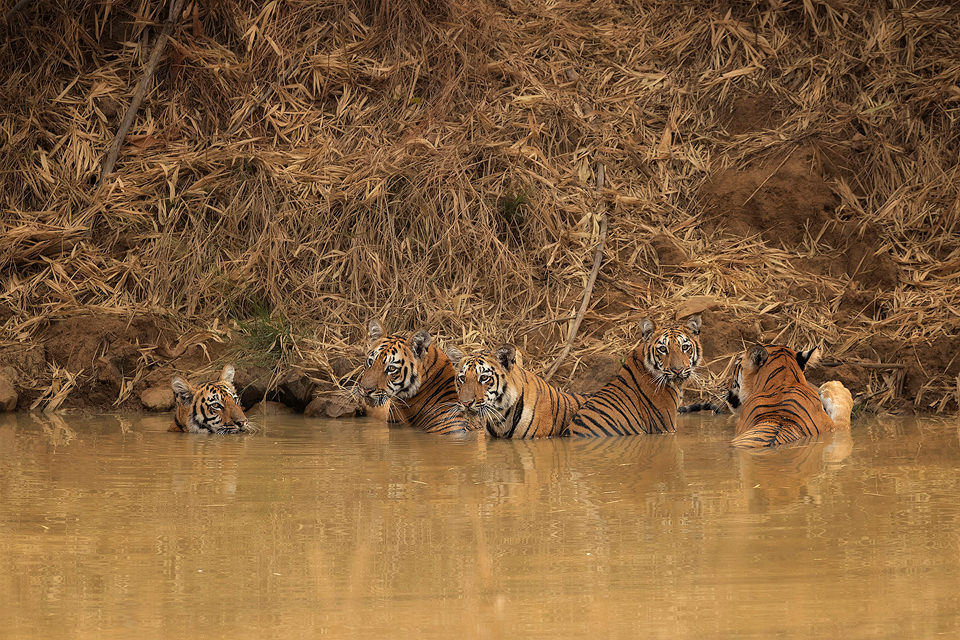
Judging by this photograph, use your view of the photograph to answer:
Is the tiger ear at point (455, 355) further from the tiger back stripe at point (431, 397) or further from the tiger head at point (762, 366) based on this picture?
the tiger head at point (762, 366)

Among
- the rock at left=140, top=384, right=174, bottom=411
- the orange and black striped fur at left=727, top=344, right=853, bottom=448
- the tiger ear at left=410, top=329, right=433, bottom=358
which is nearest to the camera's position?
the orange and black striped fur at left=727, top=344, right=853, bottom=448

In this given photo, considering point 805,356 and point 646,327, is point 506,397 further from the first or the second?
point 805,356

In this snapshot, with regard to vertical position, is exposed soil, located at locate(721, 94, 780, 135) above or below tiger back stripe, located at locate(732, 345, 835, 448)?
above

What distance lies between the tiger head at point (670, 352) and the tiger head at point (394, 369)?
1410mm

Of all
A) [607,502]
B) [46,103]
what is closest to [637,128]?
[46,103]

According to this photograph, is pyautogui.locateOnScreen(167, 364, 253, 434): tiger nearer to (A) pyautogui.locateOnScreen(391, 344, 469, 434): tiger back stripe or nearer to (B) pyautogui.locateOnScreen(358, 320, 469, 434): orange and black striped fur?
(B) pyautogui.locateOnScreen(358, 320, 469, 434): orange and black striped fur

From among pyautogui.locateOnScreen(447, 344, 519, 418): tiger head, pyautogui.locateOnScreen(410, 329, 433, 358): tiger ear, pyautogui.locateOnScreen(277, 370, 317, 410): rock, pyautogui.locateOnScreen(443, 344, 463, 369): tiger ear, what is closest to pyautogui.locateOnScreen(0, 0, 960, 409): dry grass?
pyautogui.locateOnScreen(277, 370, 317, 410): rock

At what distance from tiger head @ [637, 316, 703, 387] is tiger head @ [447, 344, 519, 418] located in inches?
33.7

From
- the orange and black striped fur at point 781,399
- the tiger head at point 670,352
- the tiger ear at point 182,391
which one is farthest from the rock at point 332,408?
the orange and black striped fur at point 781,399

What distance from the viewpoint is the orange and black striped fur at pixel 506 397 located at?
7266mm

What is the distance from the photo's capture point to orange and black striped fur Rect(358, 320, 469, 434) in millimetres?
7812

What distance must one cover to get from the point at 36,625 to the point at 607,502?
2.39m

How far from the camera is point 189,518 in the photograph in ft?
15.1

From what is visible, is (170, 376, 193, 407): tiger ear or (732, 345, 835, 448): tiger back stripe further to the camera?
(170, 376, 193, 407): tiger ear
